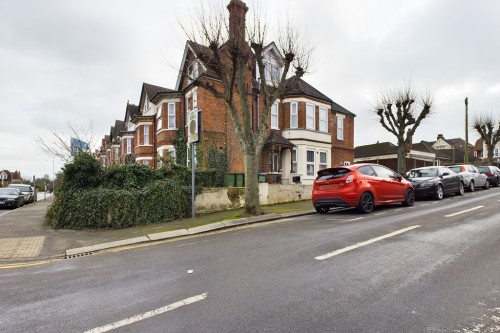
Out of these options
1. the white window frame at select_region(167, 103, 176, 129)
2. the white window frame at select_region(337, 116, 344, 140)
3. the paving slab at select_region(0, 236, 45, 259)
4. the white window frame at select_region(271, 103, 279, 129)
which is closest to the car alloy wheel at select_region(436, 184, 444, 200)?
the white window frame at select_region(271, 103, 279, 129)

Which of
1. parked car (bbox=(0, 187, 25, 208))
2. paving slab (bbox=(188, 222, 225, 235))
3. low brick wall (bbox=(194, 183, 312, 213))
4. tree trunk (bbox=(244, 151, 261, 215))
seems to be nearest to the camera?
paving slab (bbox=(188, 222, 225, 235))

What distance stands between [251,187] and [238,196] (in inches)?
145

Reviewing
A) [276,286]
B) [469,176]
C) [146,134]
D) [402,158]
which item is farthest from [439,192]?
[146,134]

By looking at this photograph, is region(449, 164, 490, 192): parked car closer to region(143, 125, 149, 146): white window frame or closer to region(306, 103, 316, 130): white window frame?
region(306, 103, 316, 130): white window frame

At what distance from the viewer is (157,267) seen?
18.3 ft

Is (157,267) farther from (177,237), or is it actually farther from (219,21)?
(219,21)

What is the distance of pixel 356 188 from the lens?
10742 mm

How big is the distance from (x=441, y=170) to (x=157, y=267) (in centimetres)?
1490

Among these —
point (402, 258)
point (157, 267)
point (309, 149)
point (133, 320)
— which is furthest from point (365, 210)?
point (309, 149)

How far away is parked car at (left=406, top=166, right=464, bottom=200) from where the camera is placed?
1477 cm

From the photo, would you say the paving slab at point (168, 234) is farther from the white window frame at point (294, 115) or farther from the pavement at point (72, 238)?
the white window frame at point (294, 115)

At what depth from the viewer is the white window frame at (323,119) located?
2551 cm

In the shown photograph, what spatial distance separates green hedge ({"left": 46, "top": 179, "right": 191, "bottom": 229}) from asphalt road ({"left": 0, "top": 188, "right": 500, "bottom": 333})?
383 centimetres

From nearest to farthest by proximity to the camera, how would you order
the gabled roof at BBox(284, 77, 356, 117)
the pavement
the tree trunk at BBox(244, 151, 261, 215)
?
the pavement, the tree trunk at BBox(244, 151, 261, 215), the gabled roof at BBox(284, 77, 356, 117)
